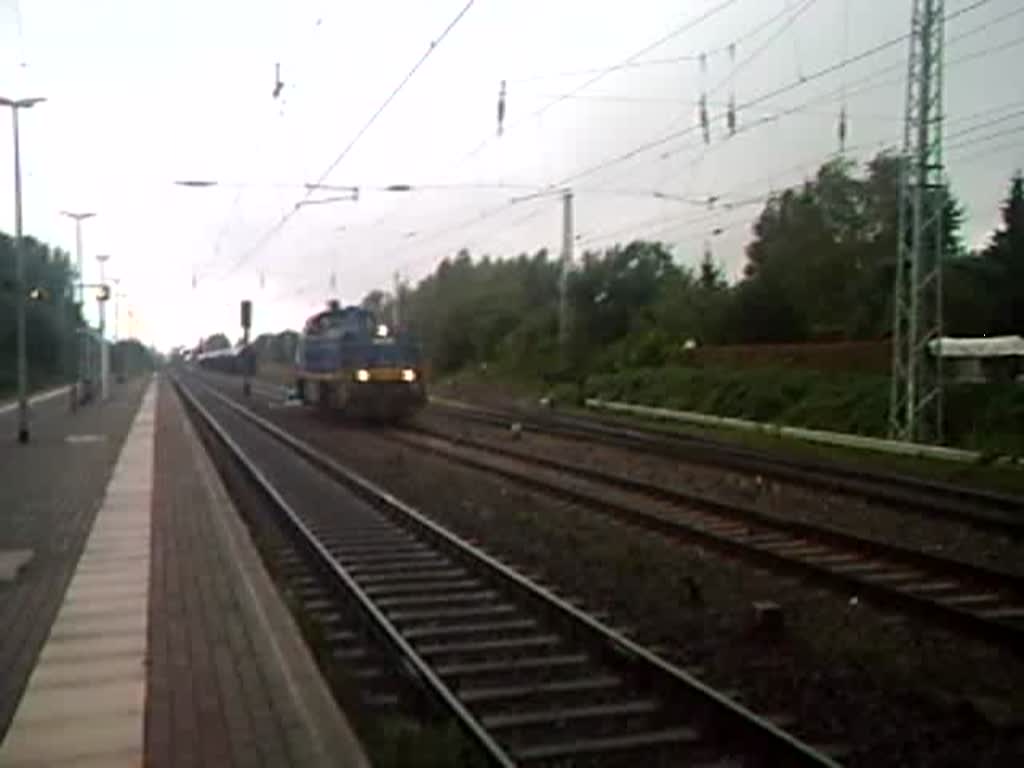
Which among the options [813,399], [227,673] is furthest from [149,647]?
[813,399]

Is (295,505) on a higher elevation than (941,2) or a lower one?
lower

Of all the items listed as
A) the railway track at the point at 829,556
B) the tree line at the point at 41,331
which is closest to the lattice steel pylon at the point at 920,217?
the railway track at the point at 829,556

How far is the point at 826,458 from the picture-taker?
22359mm

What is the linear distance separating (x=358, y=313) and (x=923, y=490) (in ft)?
70.2

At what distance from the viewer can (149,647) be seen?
8.01m

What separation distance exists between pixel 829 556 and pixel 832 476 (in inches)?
288

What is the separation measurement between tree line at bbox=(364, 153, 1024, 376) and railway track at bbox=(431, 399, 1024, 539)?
43.5ft

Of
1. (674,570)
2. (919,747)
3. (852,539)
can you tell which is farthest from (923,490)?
(919,747)

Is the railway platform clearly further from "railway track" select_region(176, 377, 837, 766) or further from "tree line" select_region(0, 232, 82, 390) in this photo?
"tree line" select_region(0, 232, 82, 390)

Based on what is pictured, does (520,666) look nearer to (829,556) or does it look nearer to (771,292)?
(829,556)

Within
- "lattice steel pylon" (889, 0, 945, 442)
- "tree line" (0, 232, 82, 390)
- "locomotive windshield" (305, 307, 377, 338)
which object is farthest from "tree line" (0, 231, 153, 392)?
"lattice steel pylon" (889, 0, 945, 442)

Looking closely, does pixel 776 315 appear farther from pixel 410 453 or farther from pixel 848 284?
pixel 410 453

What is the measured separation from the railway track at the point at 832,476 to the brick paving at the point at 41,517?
958 cm

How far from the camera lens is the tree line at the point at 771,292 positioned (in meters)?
40.6
